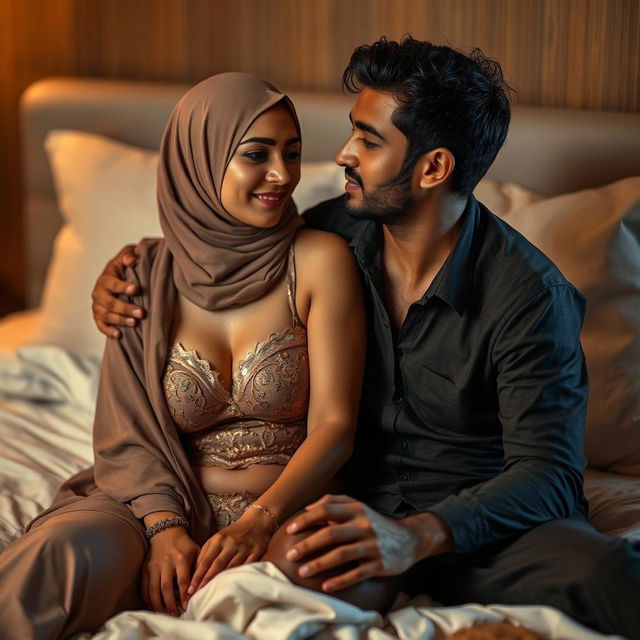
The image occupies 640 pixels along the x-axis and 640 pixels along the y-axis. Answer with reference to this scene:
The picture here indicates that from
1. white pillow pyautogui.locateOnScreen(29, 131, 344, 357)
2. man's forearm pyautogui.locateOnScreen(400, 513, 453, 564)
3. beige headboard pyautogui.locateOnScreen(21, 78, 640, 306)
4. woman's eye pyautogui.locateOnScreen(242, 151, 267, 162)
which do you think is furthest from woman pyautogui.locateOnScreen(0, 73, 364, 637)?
beige headboard pyautogui.locateOnScreen(21, 78, 640, 306)

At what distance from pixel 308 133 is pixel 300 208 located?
11.0 inches

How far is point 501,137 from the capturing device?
188cm

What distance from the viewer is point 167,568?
5.38ft

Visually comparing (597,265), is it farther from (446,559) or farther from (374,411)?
(446,559)

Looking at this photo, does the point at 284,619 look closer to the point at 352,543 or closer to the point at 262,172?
the point at 352,543

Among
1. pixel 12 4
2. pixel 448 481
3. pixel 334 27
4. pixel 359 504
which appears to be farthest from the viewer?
pixel 12 4

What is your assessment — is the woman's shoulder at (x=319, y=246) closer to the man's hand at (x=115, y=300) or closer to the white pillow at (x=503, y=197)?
the man's hand at (x=115, y=300)

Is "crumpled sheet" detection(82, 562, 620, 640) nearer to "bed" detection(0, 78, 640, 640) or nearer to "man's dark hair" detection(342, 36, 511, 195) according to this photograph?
"bed" detection(0, 78, 640, 640)

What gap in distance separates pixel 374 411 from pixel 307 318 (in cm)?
21

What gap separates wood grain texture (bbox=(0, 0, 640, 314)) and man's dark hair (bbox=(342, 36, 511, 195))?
2.49 feet

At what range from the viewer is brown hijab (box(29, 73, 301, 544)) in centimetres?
178

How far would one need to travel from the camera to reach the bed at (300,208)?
1.48 metres

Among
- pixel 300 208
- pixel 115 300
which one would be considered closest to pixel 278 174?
pixel 115 300

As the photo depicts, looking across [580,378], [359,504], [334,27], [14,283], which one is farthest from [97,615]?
[14,283]
